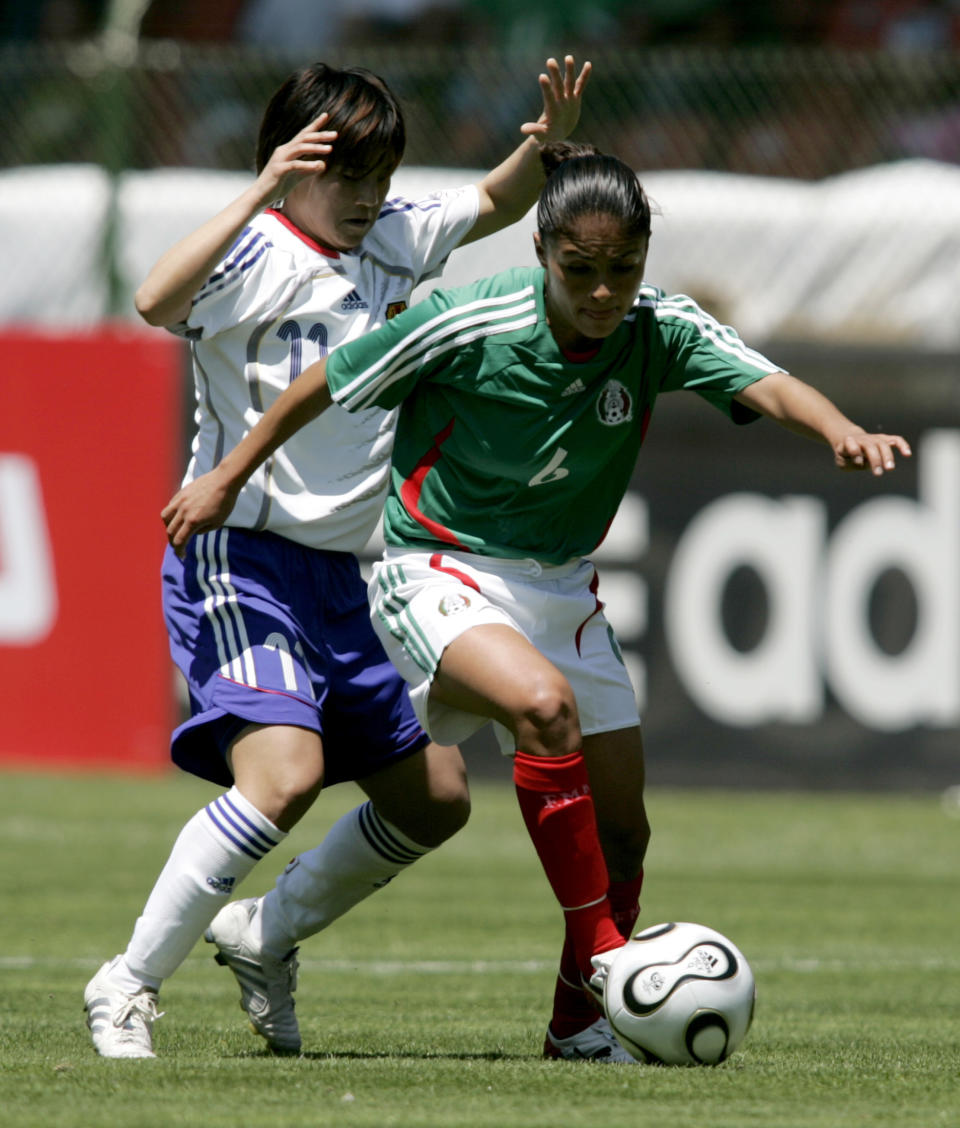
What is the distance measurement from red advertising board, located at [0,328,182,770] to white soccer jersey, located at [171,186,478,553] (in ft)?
19.6

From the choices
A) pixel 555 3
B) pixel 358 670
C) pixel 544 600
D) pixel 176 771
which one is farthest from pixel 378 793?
pixel 555 3

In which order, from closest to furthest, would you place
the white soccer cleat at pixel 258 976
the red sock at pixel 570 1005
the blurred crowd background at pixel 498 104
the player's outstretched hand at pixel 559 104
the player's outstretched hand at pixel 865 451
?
the player's outstretched hand at pixel 865 451
the red sock at pixel 570 1005
the white soccer cleat at pixel 258 976
the player's outstretched hand at pixel 559 104
the blurred crowd background at pixel 498 104

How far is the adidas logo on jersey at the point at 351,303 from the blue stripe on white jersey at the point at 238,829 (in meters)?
1.14

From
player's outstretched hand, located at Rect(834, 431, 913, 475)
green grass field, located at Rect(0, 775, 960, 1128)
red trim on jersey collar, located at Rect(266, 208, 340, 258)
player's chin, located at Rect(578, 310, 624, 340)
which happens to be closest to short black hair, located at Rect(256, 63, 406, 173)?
red trim on jersey collar, located at Rect(266, 208, 340, 258)

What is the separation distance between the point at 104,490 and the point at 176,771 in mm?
1526

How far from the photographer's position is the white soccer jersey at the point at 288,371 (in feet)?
14.5

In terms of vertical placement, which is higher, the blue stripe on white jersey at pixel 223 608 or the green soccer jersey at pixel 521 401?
the green soccer jersey at pixel 521 401

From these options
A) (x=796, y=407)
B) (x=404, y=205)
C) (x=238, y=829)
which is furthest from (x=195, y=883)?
(x=404, y=205)

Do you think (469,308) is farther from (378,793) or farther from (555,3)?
(555,3)

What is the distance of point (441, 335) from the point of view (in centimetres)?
418

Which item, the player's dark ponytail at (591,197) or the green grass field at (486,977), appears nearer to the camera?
the green grass field at (486,977)

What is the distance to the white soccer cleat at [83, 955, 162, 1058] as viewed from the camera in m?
4.09

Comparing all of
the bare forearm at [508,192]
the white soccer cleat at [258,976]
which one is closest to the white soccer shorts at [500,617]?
the white soccer cleat at [258,976]

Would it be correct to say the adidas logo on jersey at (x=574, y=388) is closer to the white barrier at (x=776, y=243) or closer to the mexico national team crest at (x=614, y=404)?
the mexico national team crest at (x=614, y=404)
